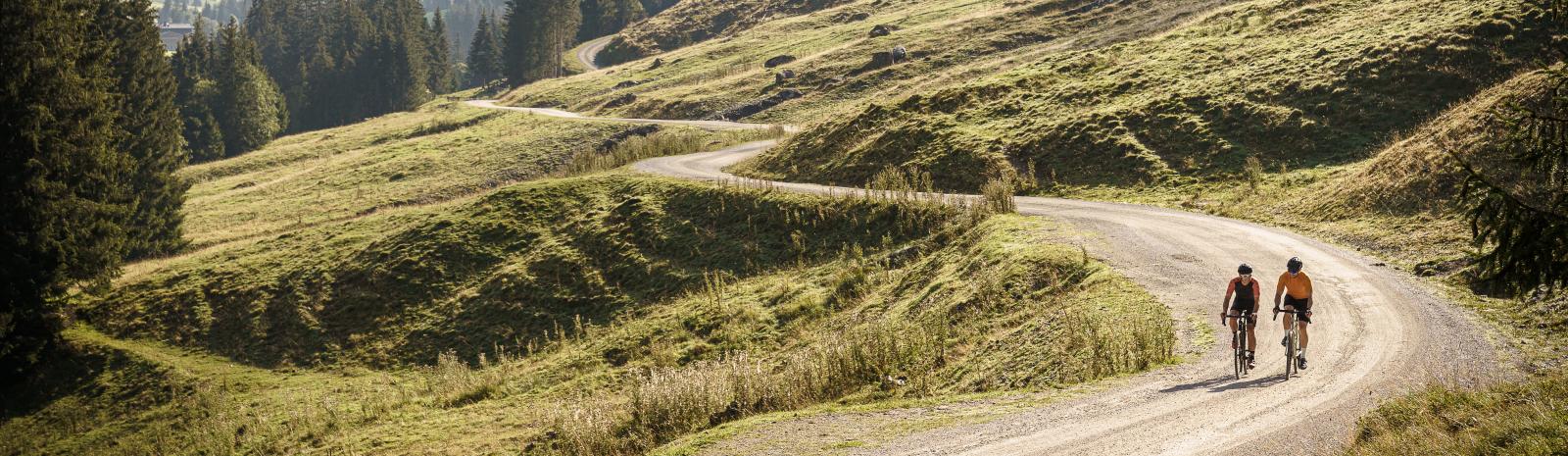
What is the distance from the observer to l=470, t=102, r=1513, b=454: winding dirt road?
10.2 m

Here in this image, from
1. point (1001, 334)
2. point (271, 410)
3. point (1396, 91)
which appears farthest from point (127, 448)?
point (1396, 91)

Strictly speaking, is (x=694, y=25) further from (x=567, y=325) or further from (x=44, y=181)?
(x=567, y=325)

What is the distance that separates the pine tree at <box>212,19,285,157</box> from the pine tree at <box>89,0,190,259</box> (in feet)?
108

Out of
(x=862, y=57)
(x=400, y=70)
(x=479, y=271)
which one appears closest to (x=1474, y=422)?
(x=479, y=271)

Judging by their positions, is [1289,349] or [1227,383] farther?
[1289,349]

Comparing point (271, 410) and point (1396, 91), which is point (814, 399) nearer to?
point (271, 410)

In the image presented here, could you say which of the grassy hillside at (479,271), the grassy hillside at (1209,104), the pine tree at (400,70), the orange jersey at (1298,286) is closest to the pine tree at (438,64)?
the pine tree at (400,70)

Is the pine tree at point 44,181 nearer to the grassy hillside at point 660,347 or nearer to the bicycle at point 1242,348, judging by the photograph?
the grassy hillside at point 660,347

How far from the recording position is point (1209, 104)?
33062 mm

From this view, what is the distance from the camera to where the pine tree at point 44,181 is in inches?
1039

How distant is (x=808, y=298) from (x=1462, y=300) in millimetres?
13204

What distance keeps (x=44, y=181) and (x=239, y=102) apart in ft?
228

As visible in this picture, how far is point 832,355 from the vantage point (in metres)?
15.9

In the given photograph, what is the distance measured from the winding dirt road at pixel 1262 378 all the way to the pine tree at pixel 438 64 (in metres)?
134
